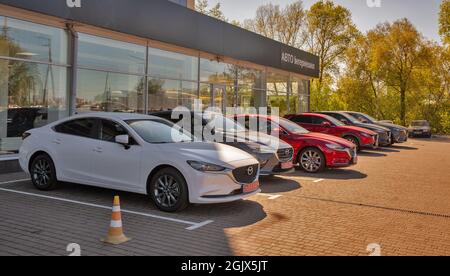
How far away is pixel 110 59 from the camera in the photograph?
46.7 ft

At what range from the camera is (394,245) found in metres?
5.71

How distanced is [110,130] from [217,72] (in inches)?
472

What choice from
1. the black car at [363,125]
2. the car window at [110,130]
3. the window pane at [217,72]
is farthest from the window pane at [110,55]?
the black car at [363,125]

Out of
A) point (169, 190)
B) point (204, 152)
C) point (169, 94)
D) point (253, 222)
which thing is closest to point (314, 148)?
point (204, 152)

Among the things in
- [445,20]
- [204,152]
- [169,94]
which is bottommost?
[204,152]

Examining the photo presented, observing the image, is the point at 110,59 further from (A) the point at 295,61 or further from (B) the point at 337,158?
(A) the point at 295,61

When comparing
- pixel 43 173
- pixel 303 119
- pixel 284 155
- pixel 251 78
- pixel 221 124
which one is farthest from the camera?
pixel 251 78

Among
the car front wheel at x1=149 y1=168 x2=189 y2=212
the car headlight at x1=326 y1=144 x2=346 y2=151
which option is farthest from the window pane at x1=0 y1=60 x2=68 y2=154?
the car headlight at x1=326 y1=144 x2=346 y2=151

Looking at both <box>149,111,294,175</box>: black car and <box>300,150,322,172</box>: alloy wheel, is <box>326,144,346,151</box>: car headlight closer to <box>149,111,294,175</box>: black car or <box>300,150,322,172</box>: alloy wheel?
<box>300,150,322,172</box>: alloy wheel

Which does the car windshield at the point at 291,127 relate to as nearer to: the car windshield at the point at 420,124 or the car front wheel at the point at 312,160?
the car front wheel at the point at 312,160

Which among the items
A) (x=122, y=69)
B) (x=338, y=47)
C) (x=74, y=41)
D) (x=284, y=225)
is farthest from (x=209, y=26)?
(x=338, y=47)

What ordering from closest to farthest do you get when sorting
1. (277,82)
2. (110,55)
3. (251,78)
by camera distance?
(110,55) < (251,78) < (277,82)

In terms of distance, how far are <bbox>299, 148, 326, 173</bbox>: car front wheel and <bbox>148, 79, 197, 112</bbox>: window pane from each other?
6110 millimetres

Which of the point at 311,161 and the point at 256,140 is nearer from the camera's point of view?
the point at 256,140
